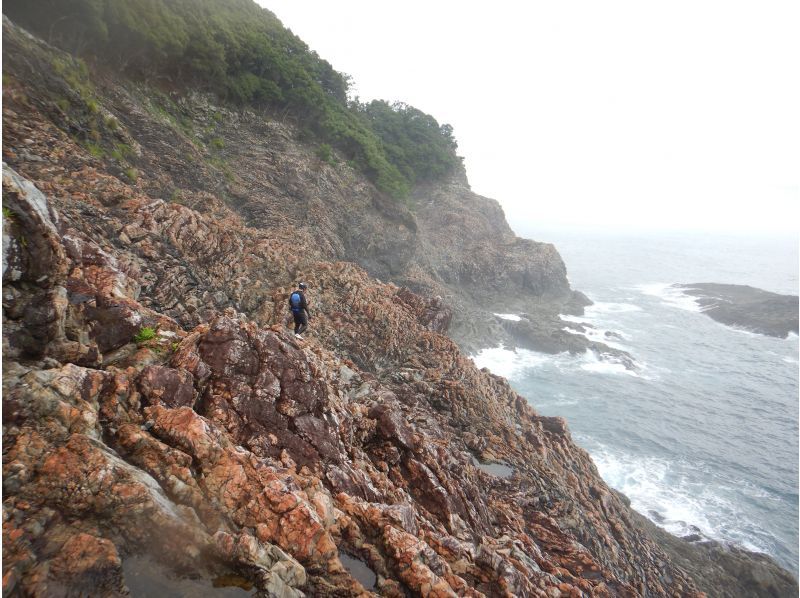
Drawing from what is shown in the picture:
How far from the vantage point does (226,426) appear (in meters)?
9.95

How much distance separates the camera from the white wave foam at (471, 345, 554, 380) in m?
49.8

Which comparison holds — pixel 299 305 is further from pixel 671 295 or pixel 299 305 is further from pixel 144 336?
pixel 671 295

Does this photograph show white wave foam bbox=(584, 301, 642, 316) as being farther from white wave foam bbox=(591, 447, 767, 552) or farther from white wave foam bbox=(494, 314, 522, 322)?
white wave foam bbox=(591, 447, 767, 552)

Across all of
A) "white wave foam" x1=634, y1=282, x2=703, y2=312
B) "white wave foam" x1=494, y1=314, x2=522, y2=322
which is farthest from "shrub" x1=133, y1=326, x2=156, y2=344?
"white wave foam" x1=634, y1=282, x2=703, y2=312

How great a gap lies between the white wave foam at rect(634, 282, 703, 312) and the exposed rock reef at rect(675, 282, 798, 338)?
1.52m

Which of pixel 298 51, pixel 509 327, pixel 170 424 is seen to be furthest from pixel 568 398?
pixel 298 51

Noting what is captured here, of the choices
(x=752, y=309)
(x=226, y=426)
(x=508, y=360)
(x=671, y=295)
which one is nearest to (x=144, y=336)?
(x=226, y=426)

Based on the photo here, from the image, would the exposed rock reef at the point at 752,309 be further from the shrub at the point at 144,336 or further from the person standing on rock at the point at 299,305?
the shrub at the point at 144,336

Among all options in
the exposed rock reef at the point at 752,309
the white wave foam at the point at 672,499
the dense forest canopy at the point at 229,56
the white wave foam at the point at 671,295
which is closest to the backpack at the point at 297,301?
the dense forest canopy at the point at 229,56

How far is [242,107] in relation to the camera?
43062mm

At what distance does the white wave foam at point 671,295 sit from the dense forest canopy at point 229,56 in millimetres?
62173

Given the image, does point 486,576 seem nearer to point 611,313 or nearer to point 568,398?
point 568,398

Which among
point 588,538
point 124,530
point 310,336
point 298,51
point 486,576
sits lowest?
point 588,538

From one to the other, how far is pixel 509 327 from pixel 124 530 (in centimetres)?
5758
